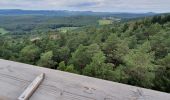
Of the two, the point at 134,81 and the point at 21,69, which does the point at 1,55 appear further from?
the point at 21,69

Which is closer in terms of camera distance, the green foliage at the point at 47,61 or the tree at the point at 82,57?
the tree at the point at 82,57

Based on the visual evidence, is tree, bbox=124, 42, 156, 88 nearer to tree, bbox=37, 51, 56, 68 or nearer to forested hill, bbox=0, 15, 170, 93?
forested hill, bbox=0, 15, 170, 93

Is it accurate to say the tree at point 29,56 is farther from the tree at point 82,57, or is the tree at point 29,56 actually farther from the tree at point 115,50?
the tree at point 115,50

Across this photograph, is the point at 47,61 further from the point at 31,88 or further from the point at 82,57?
the point at 31,88

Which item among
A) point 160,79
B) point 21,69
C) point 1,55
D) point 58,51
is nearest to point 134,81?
point 160,79

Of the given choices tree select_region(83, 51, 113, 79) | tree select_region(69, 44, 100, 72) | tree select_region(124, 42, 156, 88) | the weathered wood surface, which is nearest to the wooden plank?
the weathered wood surface

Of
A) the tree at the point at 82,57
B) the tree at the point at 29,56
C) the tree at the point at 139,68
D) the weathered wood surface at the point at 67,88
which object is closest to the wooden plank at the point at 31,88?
the weathered wood surface at the point at 67,88

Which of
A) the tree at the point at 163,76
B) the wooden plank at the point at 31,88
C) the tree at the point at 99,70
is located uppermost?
the wooden plank at the point at 31,88
